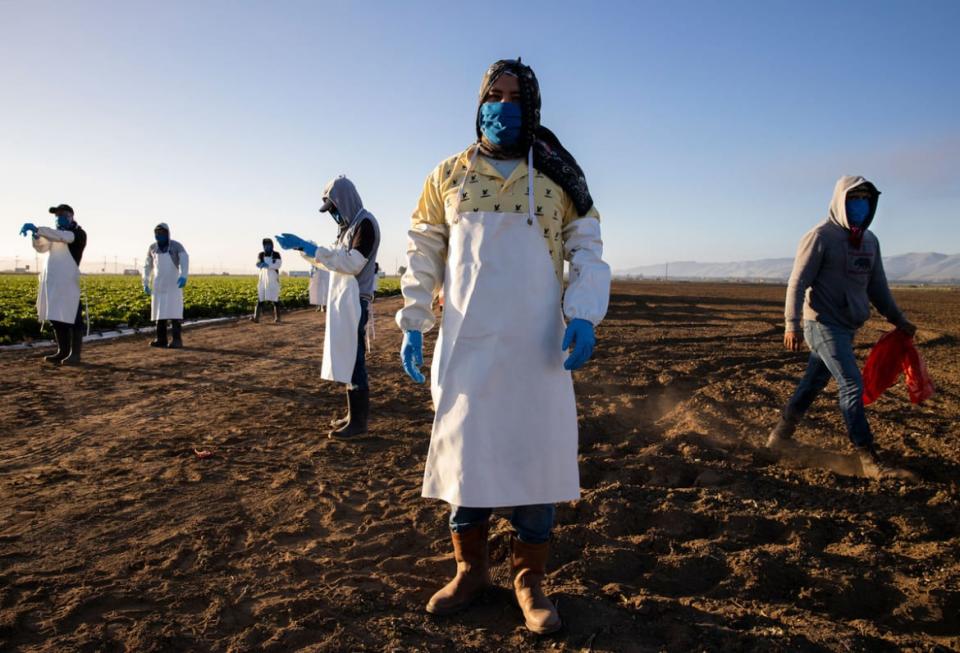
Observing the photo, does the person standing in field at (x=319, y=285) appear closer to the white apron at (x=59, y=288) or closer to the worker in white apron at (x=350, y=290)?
the white apron at (x=59, y=288)

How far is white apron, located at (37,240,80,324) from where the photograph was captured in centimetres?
812

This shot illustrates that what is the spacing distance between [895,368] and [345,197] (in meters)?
4.44

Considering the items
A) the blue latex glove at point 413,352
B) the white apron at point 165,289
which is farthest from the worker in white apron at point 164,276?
the blue latex glove at point 413,352

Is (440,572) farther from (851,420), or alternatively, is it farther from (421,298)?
(851,420)

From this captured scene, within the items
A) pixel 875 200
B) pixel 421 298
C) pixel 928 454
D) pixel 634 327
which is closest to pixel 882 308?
pixel 875 200

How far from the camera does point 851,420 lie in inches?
156

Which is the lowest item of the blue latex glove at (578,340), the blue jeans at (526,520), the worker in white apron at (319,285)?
the blue jeans at (526,520)

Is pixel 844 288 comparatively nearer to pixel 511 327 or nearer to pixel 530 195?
pixel 530 195

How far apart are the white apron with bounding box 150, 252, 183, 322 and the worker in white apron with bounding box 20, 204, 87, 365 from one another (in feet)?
4.89

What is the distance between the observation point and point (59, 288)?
812 cm

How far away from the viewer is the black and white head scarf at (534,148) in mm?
2418

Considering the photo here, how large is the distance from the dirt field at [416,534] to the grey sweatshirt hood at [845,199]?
1698 millimetres

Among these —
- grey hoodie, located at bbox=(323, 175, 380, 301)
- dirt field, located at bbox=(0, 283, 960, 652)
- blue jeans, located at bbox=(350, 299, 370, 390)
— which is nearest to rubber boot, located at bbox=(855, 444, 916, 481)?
dirt field, located at bbox=(0, 283, 960, 652)

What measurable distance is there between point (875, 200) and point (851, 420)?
1477 mm
